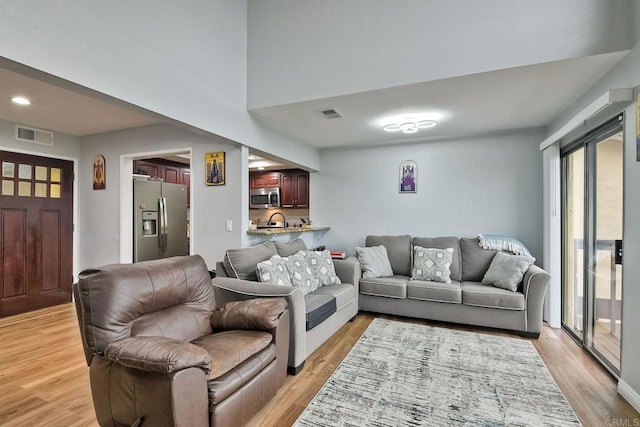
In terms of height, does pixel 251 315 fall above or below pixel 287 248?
Result: below

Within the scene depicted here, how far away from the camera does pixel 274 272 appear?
2844mm

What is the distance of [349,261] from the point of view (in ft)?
12.4

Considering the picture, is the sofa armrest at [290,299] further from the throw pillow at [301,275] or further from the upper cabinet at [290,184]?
the upper cabinet at [290,184]

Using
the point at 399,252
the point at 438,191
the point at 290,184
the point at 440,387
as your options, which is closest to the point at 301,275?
the point at 440,387

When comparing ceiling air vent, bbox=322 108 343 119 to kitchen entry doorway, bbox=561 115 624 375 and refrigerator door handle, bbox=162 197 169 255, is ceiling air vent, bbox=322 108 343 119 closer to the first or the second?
kitchen entry doorway, bbox=561 115 624 375

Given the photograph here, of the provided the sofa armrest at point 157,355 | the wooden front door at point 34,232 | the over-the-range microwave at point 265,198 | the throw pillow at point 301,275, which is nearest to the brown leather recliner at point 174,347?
the sofa armrest at point 157,355

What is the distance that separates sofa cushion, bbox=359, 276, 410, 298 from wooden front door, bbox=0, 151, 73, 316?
4.19 meters

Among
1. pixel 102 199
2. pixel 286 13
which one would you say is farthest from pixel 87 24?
pixel 102 199

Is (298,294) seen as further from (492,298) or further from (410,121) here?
(410,121)

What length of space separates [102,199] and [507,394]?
198 inches

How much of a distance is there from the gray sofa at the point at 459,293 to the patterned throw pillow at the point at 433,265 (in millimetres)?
130

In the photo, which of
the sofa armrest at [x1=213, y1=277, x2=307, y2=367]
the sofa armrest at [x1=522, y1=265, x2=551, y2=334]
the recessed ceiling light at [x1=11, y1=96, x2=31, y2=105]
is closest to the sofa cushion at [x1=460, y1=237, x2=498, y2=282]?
the sofa armrest at [x1=522, y1=265, x2=551, y2=334]

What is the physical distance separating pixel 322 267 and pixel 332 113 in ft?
5.63

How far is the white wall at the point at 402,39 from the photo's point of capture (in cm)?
227
